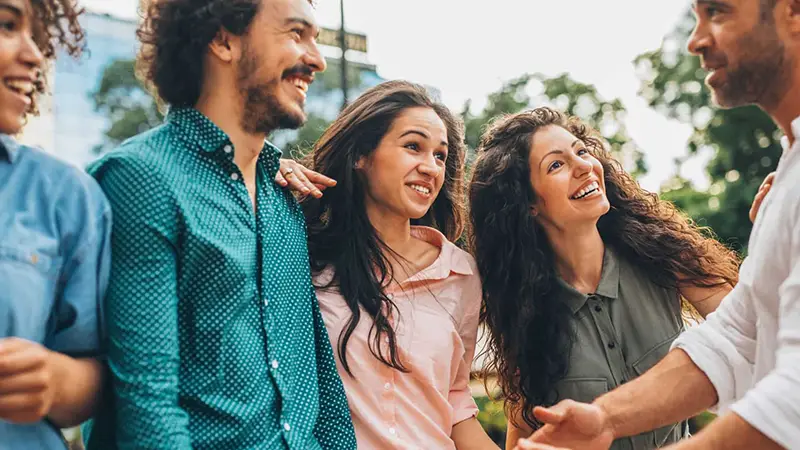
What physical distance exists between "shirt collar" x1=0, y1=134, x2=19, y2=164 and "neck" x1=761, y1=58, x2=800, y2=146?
197 cm

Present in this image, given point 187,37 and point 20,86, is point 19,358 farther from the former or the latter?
point 187,37

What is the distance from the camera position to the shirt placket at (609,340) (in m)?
3.63

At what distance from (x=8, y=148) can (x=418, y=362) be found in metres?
1.75

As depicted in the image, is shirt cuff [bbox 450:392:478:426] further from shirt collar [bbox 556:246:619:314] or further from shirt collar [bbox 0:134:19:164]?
shirt collar [bbox 0:134:19:164]

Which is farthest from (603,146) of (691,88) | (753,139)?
(691,88)

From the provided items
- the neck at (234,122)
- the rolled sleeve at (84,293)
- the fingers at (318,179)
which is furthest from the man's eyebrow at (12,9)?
the fingers at (318,179)

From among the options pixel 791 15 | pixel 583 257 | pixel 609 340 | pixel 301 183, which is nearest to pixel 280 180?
pixel 301 183

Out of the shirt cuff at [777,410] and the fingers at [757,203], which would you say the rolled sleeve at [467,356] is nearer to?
the fingers at [757,203]

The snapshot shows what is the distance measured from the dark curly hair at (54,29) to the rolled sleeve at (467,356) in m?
1.88

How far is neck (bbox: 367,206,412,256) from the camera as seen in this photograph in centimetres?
369

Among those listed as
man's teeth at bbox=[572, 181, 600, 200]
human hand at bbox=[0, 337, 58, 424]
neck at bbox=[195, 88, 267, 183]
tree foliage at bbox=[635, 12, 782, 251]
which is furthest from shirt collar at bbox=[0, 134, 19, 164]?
tree foliage at bbox=[635, 12, 782, 251]

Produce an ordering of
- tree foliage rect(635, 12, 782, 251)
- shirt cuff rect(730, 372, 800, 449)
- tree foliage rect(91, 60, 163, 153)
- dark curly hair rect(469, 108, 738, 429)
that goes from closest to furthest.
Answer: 1. shirt cuff rect(730, 372, 800, 449)
2. dark curly hair rect(469, 108, 738, 429)
3. tree foliage rect(635, 12, 782, 251)
4. tree foliage rect(91, 60, 163, 153)

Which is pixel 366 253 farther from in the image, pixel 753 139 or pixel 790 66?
Answer: pixel 753 139

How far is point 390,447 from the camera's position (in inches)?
124
